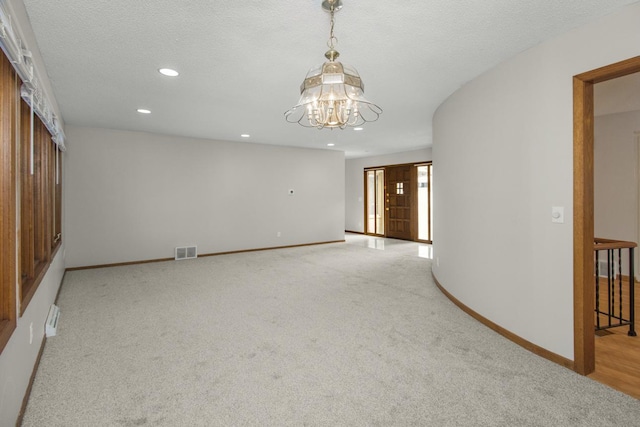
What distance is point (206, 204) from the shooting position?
6.97 m

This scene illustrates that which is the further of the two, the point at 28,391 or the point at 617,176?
the point at 617,176

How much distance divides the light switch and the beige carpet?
3.57 ft

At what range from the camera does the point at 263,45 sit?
8.86 feet

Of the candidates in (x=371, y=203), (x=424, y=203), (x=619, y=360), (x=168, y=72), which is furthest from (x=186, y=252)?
(x=619, y=360)

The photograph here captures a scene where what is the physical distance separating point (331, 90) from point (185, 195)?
534cm

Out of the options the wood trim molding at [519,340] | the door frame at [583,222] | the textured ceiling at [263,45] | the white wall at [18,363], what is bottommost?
the wood trim molding at [519,340]

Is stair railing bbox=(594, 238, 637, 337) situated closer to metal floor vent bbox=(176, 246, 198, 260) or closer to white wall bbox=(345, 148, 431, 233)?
metal floor vent bbox=(176, 246, 198, 260)

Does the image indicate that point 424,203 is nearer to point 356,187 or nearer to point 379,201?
point 379,201

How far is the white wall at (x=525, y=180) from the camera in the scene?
239cm

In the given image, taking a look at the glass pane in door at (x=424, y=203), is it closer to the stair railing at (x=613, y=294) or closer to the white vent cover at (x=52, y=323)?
the stair railing at (x=613, y=294)

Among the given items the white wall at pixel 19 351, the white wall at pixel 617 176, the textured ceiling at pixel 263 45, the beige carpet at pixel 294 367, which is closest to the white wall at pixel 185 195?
the textured ceiling at pixel 263 45

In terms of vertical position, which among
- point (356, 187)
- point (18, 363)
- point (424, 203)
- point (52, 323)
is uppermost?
point (356, 187)

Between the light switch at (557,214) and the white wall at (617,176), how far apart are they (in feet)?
12.2

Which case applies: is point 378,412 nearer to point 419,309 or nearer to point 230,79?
point 419,309
